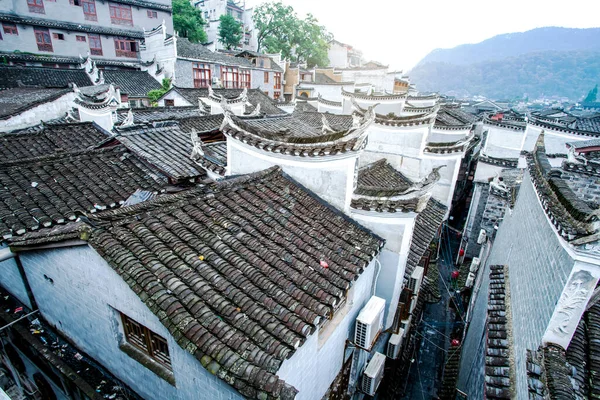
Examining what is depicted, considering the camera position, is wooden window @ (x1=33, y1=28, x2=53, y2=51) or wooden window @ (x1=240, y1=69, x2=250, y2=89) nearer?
Answer: wooden window @ (x1=33, y1=28, x2=53, y2=51)

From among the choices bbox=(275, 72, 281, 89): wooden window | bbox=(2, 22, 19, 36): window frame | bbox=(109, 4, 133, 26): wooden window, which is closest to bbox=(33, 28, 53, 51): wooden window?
bbox=(2, 22, 19, 36): window frame

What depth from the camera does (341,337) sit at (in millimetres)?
7090

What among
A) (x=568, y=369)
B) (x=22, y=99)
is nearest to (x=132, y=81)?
(x=22, y=99)

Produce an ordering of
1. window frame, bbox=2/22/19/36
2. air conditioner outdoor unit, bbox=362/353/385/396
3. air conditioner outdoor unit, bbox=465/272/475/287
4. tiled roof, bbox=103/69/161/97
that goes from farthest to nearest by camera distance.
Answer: tiled roof, bbox=103/69/161/97, window frame, bbox=2/22/19/36, air conditioner outdoor unit, bbox=465/272/475/287, air conditioner outdoor unit, bbox=362/353/385/396

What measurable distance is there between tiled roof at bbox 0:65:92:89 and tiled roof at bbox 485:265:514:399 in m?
34.9

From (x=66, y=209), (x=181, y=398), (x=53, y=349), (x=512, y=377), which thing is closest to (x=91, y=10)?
(x=66, y=209)

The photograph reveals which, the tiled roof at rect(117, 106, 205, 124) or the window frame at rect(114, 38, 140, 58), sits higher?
the window frame at rect(114, 38, 140, 58)

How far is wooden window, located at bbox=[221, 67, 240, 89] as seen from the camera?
3977 cm

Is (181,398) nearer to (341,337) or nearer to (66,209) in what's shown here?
(341,337)

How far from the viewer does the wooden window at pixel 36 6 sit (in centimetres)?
3478

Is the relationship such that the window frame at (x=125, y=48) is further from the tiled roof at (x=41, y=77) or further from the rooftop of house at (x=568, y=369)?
the rooftop of house at (x=568, y=369)

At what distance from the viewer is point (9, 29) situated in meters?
33.1

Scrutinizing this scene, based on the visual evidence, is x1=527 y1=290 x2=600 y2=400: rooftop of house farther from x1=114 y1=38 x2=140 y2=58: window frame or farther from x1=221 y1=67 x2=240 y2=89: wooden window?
x1=114 y1=38 x2=140 y2=58: window frame

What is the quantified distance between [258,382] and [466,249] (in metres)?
20.7
